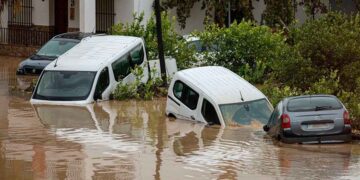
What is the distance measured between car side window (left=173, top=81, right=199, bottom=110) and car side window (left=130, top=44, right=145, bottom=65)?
16.2 ft

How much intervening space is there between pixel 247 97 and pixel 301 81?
160 inches

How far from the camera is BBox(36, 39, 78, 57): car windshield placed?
35531mm

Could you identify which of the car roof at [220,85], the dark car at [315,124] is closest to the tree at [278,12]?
the car roof at [220,85]

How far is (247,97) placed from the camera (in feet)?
77.6

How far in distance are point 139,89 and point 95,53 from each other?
6.03 ft

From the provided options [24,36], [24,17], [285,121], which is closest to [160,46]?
[285,121]

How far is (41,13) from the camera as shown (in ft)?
157

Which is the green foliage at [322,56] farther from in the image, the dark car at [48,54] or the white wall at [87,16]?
the white wall at [87,16]

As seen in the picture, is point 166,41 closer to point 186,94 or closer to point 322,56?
point 322,56

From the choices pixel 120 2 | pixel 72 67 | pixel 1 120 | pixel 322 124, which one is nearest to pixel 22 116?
pixel 1 120

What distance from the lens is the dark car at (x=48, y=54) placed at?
34.6m

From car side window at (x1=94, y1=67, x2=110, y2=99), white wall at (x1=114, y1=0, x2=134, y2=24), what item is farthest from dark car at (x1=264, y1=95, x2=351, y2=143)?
white wall at (x1=114, y1=0, x2=134, y2=24)

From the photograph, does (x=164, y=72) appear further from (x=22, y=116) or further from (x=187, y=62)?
(x=22, y=116)

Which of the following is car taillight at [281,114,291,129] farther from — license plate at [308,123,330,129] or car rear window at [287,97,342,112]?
license plate at [308,123,330,129]
